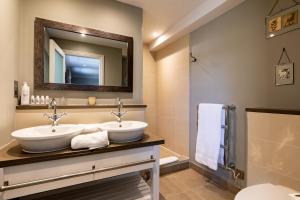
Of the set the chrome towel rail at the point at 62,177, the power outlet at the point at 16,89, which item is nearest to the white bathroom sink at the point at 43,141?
the chrome towel rail at the point at 62,177

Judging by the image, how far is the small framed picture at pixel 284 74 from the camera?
1383 millimetres

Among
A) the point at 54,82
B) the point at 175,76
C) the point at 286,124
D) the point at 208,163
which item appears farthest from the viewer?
the point at 175,76

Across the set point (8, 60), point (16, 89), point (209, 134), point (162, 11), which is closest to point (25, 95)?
point (16, 89)

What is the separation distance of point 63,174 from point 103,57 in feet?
3.99

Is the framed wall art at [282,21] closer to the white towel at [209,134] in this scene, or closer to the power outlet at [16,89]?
the white towel at [209,134]

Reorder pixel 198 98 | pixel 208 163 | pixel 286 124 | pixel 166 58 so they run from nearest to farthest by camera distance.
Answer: pixel 286 124 < pixel 208 163 < pixel 198 98 < pixel 166 58

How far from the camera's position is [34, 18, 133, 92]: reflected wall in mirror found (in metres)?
1.55

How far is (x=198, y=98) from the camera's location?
2.38m

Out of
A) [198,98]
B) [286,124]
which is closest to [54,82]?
[198,98]

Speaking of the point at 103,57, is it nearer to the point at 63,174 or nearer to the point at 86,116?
the point at 86,116

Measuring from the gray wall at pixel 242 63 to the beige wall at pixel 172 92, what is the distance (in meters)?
0.35

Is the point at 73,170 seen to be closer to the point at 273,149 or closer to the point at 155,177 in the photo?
the point at 155,177

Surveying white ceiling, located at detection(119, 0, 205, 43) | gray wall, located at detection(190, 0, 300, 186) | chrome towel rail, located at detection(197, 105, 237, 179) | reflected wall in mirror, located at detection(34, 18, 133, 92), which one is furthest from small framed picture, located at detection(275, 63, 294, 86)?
reflected wall in mirror, located at detection(34, 18, 133, 92)

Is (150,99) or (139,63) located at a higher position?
(139,63)
